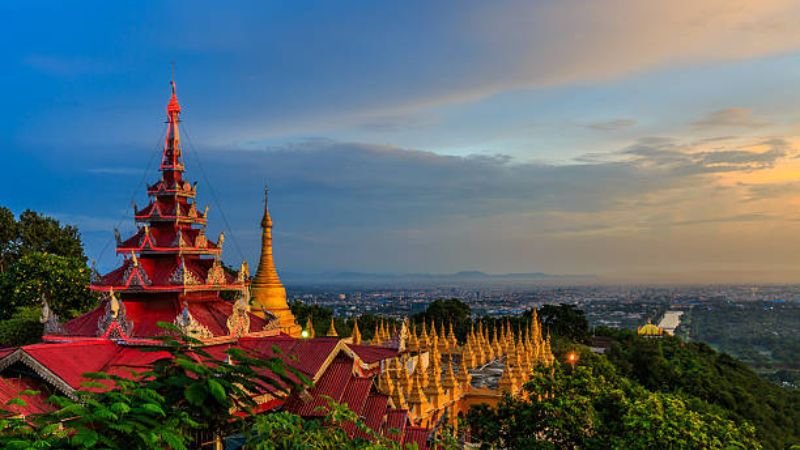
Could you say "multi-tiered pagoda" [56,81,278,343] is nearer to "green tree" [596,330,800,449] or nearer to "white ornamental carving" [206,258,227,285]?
"white ornamental carving" [206,258,227,285]

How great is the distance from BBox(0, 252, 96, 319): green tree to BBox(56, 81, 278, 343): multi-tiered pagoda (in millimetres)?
14127

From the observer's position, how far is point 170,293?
18578 mm

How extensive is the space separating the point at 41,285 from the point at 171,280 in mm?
17092

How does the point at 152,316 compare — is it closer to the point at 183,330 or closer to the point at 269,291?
the point at 183,330

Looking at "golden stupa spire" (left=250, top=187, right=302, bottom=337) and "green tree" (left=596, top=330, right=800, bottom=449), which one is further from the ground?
"golden stupa spire" (left=250, top=187, right=302, bottom=337)

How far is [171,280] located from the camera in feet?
59.9

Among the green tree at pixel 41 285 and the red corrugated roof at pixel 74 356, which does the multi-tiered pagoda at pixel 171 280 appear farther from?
the green tree at pixel 41 285

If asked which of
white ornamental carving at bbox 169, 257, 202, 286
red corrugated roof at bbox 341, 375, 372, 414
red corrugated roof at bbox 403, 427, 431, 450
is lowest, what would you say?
red corrugated roof at bbox 403, 427, 431, 450

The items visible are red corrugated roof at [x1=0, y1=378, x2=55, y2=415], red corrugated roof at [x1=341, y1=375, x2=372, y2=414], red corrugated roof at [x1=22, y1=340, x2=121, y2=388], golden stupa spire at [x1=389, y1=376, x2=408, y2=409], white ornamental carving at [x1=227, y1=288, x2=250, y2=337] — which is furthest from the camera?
golden stupa spire at [x1=389, y1=376, x2=408, y2=409]

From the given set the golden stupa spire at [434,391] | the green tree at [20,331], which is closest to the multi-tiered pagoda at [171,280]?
the golden stupa spire at [434,391]

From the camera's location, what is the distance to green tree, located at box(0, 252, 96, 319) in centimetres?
3061

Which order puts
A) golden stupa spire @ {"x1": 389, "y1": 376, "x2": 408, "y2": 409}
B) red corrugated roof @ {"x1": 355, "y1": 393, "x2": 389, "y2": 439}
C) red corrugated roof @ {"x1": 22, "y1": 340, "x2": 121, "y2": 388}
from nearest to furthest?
red corrugated roof @ {"x1": 22, "y1": 340, "x2": 121, "y2": 388}
red corrugated roof @ {"x1": 355, "y1": 393, "x2": 389, "y2": 439}
golden stupa spire @ {"x1": 389, "y1": 376, "x2": 408, "y2": 409}

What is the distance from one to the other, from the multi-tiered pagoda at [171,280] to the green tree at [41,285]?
14127mm

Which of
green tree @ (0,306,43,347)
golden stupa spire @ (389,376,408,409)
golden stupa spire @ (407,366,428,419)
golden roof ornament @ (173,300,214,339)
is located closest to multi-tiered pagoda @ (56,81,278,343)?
golden roof ornament @ (173,300,214,339)
